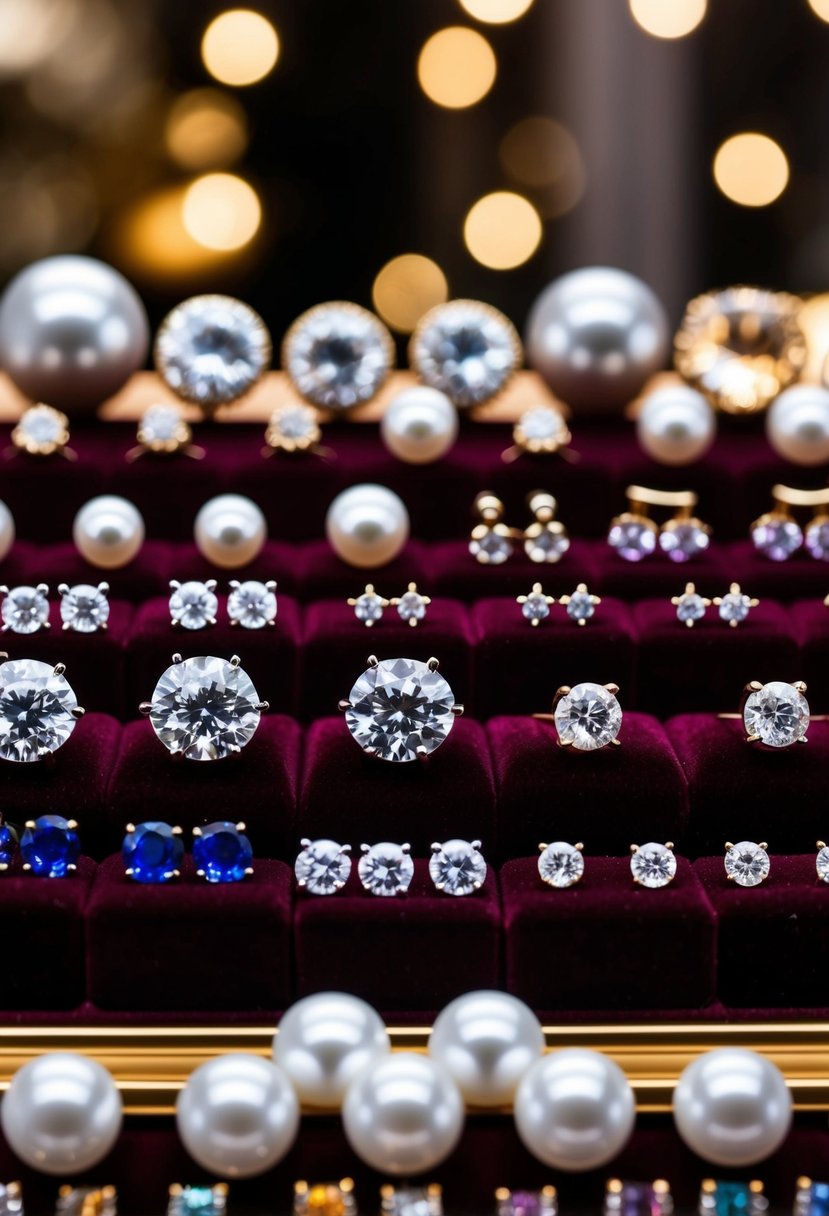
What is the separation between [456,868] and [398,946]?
72 mm

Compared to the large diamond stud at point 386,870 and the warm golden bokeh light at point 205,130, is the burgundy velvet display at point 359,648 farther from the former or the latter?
the warm golden bokeh light at point 205,130

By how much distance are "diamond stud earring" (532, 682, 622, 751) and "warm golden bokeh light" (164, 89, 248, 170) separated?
1287 mm

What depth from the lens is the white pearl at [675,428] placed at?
1.65 metres

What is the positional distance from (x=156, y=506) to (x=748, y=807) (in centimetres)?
71

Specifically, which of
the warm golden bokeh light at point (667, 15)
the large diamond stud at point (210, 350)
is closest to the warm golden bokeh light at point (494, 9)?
the warm golden bokeh light at point (667, 15)

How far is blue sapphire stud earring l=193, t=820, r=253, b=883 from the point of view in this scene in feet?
3.81

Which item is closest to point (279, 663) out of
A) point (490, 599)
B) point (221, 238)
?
point (490, 599)

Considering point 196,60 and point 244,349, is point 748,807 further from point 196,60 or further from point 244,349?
point 196,60

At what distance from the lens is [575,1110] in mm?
1013

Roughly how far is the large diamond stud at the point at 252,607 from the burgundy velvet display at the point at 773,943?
1.52 ft

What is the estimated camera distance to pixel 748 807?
1.27m

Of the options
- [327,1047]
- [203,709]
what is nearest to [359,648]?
[203,709]

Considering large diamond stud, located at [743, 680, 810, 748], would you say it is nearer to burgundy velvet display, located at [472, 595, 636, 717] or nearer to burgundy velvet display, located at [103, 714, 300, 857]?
burgundy velvet display, located at [472, 595, 636, 717]

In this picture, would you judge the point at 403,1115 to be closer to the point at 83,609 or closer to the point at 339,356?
the point at 83,609
